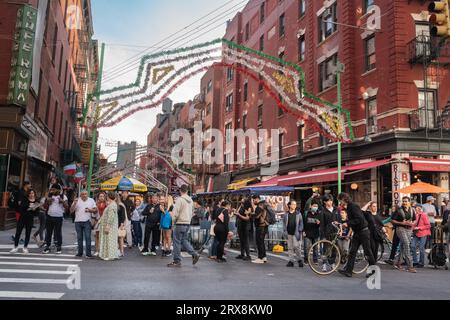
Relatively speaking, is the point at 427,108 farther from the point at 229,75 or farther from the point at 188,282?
the point at 229,75

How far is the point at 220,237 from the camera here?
464 inches

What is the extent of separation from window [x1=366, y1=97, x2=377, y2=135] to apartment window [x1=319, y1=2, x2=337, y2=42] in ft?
19.6

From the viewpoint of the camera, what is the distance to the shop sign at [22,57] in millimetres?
17547

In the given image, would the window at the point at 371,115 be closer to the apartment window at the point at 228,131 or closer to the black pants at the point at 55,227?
the black pants at the point at 55,227

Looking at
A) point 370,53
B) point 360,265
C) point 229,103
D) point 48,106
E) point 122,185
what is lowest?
point 360,265

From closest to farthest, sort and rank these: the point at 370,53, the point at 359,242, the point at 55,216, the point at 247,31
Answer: the point at 359,242, the point at 55,216, the point at 370,53, the point at 247,31

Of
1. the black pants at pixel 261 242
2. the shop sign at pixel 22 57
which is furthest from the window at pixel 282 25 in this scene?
the black pants at pixel 261 242

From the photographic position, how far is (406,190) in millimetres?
16844

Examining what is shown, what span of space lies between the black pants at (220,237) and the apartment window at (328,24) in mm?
17620

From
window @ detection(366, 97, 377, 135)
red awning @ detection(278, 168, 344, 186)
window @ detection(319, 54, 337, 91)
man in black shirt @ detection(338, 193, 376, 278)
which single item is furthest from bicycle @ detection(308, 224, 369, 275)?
window @ detection(319, 54, 337, 91)

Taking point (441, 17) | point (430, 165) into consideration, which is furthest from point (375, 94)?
point (441, 17)

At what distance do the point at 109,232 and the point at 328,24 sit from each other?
68.1ft
